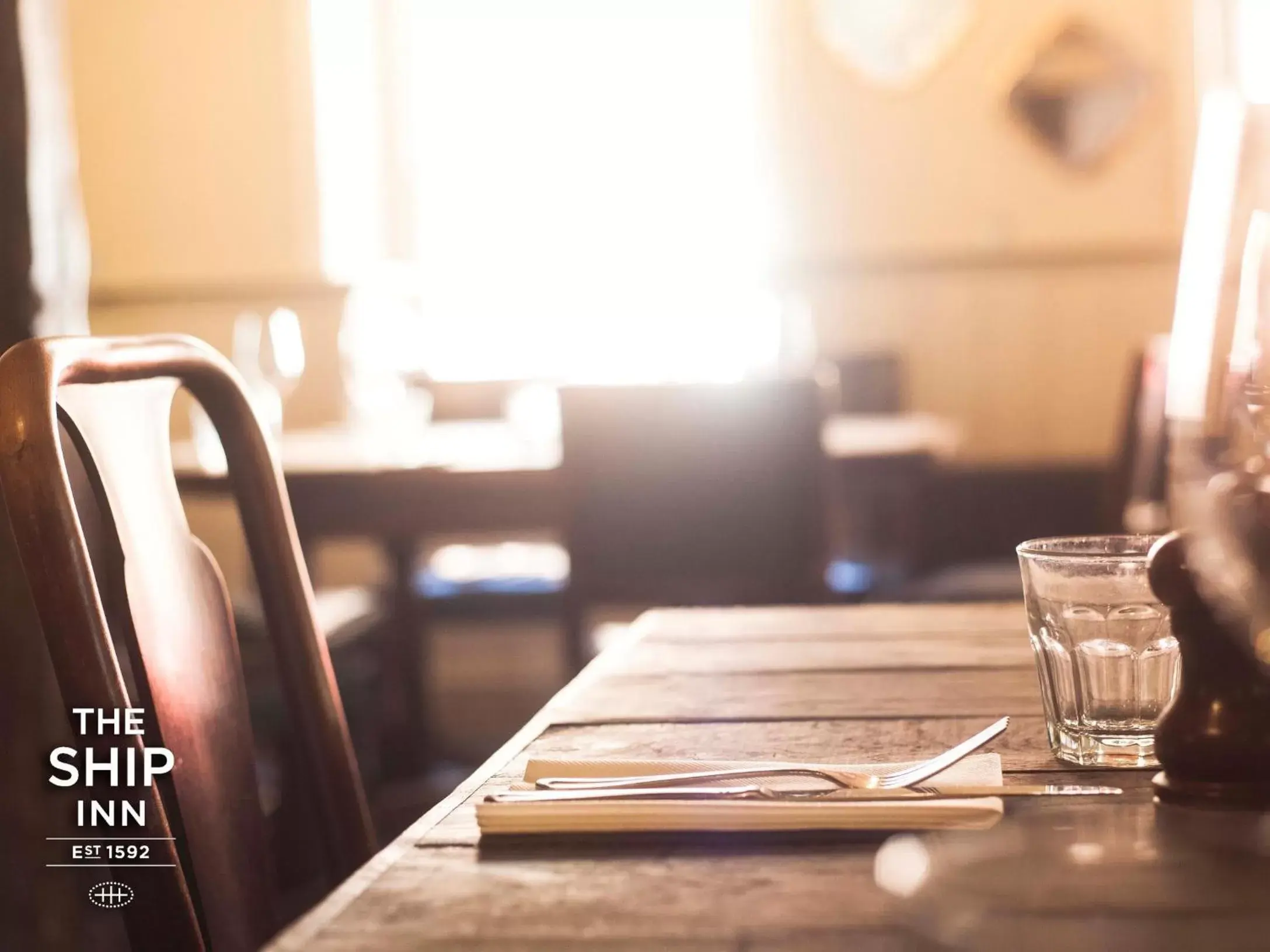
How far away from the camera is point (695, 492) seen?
2.55m

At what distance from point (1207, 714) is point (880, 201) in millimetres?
4149

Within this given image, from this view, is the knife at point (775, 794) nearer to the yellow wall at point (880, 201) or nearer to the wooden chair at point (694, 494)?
the wooden chair at point (694, 494)

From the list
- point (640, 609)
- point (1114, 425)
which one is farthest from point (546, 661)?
point (1114, 425)

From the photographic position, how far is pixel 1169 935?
0.38 metres

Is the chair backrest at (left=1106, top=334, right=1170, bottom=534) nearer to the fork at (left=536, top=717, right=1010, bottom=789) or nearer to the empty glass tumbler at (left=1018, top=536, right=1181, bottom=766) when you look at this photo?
the empty glass tumbler at (left=1018, top=536, right=1181, bottom=766)

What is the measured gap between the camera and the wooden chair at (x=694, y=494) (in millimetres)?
2492

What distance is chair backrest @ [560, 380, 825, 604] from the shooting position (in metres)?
2.49

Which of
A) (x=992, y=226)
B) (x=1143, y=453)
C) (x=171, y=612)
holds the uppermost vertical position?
(x=992, y=226)

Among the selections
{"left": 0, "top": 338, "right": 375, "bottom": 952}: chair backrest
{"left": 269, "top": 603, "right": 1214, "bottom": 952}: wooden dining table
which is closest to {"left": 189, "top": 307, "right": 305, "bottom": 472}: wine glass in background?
Answer: {"left": 0, "top": 338, "right": 375, "bottom": 952}: chair backrest

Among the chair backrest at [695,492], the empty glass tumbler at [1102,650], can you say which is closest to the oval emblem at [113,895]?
the empty glass tumbler at [1102,650]

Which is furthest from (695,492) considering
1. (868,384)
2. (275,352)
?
Answer: (868,384)

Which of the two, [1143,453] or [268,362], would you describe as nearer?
[268,362]

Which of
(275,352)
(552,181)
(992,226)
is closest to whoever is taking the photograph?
(275,352)

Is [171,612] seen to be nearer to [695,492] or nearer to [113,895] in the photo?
[113,895]
